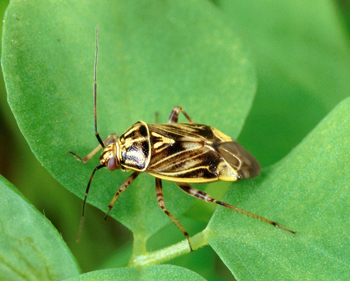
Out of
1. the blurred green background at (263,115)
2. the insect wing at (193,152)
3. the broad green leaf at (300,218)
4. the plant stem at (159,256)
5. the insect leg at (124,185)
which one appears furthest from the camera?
the blurred green background at (263,115)

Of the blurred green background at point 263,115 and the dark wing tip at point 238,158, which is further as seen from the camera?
the blurred green background at point 263,115

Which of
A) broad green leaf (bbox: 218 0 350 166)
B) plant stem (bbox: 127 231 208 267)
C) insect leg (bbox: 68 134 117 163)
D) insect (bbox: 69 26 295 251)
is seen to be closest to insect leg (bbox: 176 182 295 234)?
insect (bbox: 69 26 295 251)

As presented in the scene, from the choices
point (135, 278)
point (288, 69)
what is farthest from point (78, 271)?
point (288, 69)

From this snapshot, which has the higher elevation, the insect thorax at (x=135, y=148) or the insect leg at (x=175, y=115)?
the insect leg at (x=175, y=115)

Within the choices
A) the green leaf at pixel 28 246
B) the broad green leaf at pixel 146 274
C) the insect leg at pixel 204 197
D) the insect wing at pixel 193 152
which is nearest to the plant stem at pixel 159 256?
the broad green leaf at pixel 146 274

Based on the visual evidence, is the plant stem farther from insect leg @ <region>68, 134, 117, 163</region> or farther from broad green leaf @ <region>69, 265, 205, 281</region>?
insect leg @ <region>68, 134, 117, 163</region>

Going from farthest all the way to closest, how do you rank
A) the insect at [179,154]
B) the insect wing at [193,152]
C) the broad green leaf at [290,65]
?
1. the broad green leaf at [290,65]
2. the insect wing at [193,152]
3. the insect at [179,154]

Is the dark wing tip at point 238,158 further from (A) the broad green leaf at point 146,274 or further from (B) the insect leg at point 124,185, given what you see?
(A) the broad green leaf at point 146,274

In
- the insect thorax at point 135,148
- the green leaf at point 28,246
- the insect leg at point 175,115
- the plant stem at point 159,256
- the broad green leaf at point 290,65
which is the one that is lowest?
the green leaf at point 28,246
